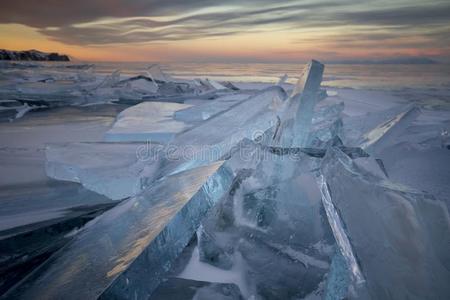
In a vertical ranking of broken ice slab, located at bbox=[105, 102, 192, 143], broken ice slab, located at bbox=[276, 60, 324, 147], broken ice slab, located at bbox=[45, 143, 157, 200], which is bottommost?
broken ice slab, located at bbox=[45, 143, 157, 200]

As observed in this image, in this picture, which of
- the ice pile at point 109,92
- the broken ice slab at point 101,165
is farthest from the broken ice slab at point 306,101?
the ice pile at point 109,92

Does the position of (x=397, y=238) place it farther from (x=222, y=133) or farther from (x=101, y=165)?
(x=101, y=165)

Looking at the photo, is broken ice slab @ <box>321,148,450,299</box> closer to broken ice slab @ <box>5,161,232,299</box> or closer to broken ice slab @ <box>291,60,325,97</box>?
broken ice slab @ <box>5,161,232,299</box>

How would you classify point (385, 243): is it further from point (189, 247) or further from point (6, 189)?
point (6, 189)

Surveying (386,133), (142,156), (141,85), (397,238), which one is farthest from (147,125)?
(141,85)

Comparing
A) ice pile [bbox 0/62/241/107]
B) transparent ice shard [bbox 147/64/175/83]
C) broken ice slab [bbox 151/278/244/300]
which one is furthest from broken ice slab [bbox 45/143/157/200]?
transparent ice shard [bbox 147/64/175/83]

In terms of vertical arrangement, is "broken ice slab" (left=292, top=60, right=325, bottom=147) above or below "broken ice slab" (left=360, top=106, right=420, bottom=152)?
above

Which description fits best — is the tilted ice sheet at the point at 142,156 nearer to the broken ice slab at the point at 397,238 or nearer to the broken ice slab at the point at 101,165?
the broken ice slab at the point at 101,165
